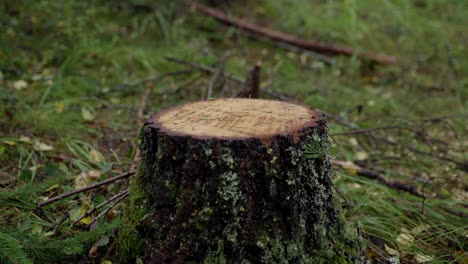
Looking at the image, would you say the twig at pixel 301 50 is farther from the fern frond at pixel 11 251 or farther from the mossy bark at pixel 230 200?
the fern frond at pixel 11 251

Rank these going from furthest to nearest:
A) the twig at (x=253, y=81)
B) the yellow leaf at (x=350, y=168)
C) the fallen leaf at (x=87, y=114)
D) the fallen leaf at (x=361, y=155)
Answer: the twig at (x=253, y=81) < the fallen leaf at (x=87, y=114) < the fallen leaf at (x=361, y=155) < the yellow leaf at (x=350, y=168)

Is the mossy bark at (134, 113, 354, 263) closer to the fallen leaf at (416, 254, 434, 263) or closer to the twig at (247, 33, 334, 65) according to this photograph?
the fallen leaf at (416, 254, 434, 263)

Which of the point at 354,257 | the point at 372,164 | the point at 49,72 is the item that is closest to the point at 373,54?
the point at 372,164

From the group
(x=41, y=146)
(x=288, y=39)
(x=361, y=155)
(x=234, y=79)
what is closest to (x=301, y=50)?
(x=288, y=39)

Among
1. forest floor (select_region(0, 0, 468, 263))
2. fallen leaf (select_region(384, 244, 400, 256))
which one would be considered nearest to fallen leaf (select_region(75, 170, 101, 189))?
forest floor (select_region(0, 0, 468, 263))

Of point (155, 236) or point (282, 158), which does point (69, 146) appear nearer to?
point (155, 236)

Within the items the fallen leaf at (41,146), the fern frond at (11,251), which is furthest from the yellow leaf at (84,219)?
the fallen leaf at (41,146)
